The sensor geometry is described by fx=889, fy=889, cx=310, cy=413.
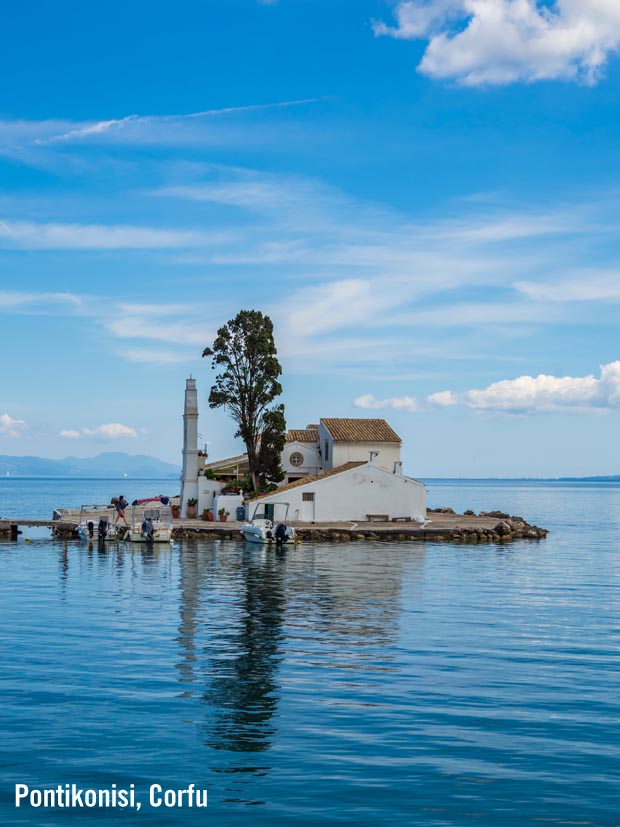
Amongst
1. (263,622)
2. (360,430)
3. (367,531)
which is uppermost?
(360,430)

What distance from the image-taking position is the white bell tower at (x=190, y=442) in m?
71.3

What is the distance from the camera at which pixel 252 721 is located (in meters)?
16.8

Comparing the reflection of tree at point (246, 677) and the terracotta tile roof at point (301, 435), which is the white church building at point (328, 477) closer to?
the terracotta tile roof at point (301, 435)

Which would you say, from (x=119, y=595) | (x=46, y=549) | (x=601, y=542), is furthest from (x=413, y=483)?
(x=119, y=595)

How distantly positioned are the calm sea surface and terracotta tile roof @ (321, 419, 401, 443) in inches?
1499

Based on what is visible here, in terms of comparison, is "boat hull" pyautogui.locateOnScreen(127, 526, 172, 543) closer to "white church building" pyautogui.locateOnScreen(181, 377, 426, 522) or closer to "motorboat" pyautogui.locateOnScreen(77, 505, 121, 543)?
"motorboat" pyautogui.locateOnScreen(77, 505, 121, 543)

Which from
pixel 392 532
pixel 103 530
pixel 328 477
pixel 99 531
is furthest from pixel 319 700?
pixel 328 477

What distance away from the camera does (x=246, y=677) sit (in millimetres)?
20391

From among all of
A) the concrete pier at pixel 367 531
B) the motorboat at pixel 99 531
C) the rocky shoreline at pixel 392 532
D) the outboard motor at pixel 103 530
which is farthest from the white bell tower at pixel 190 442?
the outboard motor at pixel 103 530

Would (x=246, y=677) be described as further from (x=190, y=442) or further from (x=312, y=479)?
(x=190, y=442)

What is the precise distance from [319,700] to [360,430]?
2346 inches

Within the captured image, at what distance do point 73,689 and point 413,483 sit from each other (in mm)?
52180

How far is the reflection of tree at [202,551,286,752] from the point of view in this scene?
1599cm

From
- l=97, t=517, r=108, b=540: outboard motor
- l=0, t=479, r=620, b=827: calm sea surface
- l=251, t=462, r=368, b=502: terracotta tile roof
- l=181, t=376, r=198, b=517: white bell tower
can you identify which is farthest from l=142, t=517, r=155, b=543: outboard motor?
l=0, t=479, r=620, b=827: calm sea surface
